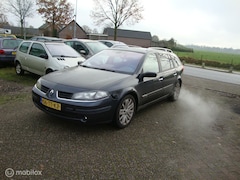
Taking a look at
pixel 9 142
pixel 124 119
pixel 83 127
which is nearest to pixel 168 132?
pixel 124 119

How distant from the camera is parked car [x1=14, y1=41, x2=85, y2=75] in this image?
7.44 metres

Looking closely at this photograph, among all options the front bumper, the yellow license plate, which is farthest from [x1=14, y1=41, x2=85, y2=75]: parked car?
the front bumper

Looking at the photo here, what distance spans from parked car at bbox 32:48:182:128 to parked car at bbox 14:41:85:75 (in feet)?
7.80

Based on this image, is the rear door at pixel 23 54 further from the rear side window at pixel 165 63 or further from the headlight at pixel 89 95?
the headlight at pixel 89 95

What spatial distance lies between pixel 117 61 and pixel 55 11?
38.3 meters

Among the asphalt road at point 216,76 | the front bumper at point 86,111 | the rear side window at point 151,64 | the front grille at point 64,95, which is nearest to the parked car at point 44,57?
the rear side window at point 151,64

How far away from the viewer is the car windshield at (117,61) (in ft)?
16.0

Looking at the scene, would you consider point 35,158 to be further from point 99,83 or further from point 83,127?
point 99,83

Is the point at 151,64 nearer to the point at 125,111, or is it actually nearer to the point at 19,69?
the point at 125,111

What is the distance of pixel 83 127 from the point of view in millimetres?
4305

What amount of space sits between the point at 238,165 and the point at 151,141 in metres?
1.48

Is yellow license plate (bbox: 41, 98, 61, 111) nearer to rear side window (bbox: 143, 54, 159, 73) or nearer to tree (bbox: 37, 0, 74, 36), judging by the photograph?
rear side window (bbox: 143, 54, 159, 73)

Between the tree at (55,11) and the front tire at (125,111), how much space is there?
39087 mm

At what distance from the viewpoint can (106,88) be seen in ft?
12.8
